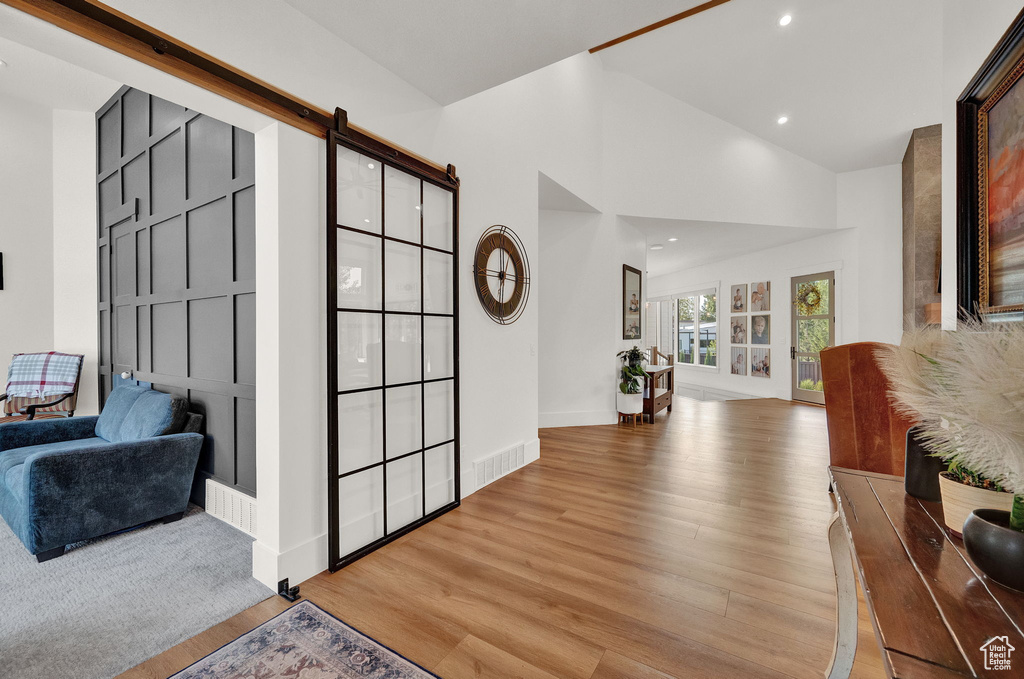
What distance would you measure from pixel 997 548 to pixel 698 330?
32.0 ft

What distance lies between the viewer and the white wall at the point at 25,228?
13.0 ft

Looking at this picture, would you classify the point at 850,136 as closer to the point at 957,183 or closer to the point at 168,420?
the point at 957,183

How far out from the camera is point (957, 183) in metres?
1.74

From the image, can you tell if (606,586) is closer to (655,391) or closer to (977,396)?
(977,396)

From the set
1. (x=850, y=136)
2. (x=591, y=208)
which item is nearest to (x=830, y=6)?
(x=850, y=136)

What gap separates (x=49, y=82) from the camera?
145 inches

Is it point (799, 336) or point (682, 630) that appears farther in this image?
point (799, 336)

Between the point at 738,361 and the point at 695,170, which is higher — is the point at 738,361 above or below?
below

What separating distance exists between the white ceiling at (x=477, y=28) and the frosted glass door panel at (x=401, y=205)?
1.92ft

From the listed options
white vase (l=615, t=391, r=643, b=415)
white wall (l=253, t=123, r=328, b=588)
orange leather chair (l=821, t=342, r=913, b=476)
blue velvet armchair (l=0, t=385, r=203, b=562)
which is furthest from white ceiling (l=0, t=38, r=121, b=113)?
white vase (l=615, t=391, r=643, b=415)

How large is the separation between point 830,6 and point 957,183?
152 inches

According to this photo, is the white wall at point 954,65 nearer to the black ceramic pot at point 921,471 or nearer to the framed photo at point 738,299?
the black ceramic pot at point 921,471

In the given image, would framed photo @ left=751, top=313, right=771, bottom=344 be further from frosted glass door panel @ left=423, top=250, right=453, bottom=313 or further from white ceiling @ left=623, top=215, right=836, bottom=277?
frosted glass door panel @ left=423, top=250, right=453, bottom=313

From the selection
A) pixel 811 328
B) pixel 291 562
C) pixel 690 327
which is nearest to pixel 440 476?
pixel 291 562
